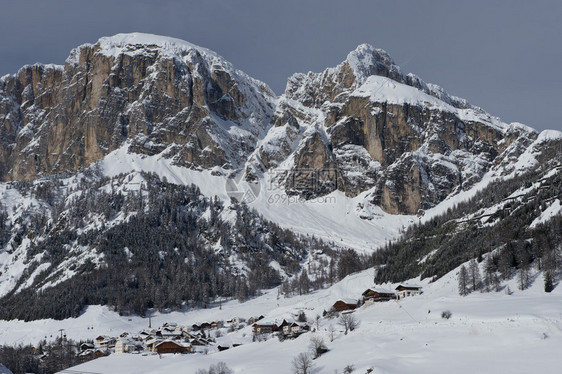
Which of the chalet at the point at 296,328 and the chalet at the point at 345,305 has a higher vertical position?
the chalet at the point at 345,305

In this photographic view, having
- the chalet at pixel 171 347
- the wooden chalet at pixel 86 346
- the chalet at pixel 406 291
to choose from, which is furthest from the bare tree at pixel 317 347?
the wooden chalet at pixel 86 346

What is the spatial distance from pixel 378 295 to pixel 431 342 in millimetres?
56436

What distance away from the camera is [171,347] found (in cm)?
12331

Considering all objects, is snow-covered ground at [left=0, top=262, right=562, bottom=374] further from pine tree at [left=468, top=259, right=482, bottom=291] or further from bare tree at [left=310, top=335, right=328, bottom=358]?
pine tree at [left=468, top=259, right=482, bottom=291]

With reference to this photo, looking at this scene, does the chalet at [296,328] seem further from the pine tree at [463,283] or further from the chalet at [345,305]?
the pine tree at [463,283]

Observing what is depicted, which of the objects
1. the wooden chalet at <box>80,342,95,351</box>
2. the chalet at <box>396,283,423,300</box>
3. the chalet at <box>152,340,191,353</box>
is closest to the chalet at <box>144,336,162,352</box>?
the chalet at <box>152,340,191,353</box>

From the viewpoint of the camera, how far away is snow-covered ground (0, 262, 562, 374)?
218 ft

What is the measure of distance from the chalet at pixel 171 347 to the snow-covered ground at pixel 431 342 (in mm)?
9240

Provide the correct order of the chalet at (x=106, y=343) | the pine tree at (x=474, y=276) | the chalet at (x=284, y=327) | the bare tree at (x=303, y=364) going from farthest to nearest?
the chalet at (x=106, y=343)
the chalet at (x=284, y=327)
the pine tree at (x=474, y=276)
the bare tree at (x=303, y=364)

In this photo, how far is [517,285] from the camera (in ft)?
352

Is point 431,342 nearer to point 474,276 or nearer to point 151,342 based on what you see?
point 474,276

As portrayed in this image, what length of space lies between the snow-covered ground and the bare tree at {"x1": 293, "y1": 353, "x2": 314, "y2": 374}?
1.28 meters

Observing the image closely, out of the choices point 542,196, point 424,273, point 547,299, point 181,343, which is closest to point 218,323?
point 181,343

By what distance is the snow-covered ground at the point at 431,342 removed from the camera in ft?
218
